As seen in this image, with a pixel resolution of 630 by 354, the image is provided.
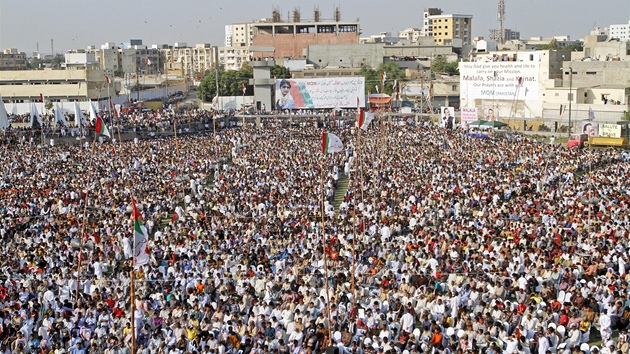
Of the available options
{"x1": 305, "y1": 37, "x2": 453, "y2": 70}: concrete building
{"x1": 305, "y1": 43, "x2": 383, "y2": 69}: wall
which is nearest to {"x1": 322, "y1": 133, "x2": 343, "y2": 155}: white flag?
{"x1": 305, "y1": 37, "x2": 453, "y2": 70}: concrete building

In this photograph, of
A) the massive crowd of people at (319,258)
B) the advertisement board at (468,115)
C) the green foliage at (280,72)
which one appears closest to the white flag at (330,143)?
the massive crowd of people at (319,258)

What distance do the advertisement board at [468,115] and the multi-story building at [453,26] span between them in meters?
85.1

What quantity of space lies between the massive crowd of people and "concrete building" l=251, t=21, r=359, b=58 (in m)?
62.2

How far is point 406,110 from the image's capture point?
171 ft

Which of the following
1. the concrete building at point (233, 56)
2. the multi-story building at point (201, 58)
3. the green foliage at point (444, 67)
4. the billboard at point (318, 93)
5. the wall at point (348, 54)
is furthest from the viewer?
the multi-story building at point (201, 58)

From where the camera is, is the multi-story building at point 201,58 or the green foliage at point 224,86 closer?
the green foliage at point 224,86

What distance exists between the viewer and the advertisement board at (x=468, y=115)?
4034cm

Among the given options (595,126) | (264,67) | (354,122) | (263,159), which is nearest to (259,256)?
(263,159)

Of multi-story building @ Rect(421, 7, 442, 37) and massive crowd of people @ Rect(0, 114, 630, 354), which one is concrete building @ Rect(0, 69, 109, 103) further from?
multi-story building @ Rect(421, 7, 442, 37)

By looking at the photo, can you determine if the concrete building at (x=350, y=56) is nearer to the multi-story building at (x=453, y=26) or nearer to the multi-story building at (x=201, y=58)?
the multi-story building at (x=453, y=26)

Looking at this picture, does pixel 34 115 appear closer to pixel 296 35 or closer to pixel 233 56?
pixel 296 35

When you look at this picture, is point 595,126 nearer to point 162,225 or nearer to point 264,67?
point 162,225

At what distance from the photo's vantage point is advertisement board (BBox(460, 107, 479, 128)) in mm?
40344

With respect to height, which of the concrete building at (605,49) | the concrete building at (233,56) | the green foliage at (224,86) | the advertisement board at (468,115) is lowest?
the advertisement board at (468,115)
